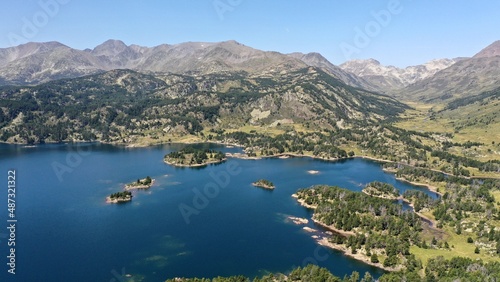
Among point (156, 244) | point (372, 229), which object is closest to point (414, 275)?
point (372, 229)

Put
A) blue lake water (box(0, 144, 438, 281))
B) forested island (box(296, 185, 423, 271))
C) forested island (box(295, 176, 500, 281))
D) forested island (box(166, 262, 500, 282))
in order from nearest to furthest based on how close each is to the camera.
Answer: forested island (box(166, 262, 500, 282))
blue lake water (box(0, 144, 438, 281))
forested island (box(295, 176, 500, 281))
forested island (box(296, 185, 423, 271))

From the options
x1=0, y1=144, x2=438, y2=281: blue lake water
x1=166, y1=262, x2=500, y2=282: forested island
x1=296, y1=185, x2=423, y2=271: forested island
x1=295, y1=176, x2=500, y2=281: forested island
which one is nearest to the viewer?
x1=166, y1=262, x2=500, y2=282: forested island

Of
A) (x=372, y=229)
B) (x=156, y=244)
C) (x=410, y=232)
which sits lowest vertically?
(x=156, y=244)

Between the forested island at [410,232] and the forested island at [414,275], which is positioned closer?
the forested island at [414,275]

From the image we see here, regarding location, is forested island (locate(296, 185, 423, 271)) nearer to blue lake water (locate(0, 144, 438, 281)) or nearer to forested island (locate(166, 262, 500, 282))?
blue lake water (locate(0, 144, 438, 281))

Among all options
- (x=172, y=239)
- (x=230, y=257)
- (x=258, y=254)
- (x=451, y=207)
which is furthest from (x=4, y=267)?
(x=451, y=207)

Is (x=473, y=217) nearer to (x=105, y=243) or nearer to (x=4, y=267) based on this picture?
(x=105, y=243)

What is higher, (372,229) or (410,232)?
(410,232)

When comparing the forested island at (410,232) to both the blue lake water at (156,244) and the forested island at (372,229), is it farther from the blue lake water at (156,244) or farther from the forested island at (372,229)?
the blue lake water at (156,244)

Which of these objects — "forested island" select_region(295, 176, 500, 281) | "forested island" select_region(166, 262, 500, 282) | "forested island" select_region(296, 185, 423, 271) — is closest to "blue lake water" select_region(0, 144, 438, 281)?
"forested island" select_region(296, 185, 423, 271)

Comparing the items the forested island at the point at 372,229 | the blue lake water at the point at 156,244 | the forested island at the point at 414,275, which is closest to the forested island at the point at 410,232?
the forested island at the point at 372,229

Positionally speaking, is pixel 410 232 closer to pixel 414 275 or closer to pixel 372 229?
pixel 372 229
